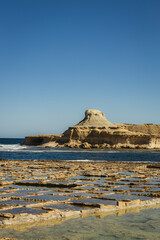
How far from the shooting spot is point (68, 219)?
7105mm

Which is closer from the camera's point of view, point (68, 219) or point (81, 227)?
point (81, 227)

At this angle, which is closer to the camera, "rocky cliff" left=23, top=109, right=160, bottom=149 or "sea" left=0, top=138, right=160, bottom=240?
"sea" left=0, top=138, right=160, bottom=240

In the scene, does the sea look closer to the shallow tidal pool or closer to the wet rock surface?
the shallow tidal pool

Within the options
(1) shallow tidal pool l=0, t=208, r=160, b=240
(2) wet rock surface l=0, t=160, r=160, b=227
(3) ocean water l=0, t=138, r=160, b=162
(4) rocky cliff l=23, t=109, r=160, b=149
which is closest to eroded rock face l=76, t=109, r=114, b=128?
(4) rocky cliff l=23, t=109, r=160, b=149

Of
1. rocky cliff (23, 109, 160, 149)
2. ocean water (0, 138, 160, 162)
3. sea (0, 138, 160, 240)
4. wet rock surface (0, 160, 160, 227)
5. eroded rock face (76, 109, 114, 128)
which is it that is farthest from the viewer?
eroded rock face (76, 109, 114, 128)

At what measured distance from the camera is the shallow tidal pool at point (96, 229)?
19.3 feet

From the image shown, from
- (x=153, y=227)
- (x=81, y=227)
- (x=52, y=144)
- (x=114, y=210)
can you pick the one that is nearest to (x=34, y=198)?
(x=114, y=210)

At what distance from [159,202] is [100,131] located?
228 ft

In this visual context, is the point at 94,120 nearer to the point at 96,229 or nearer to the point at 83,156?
the point at 83,156

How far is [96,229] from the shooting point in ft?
20.9

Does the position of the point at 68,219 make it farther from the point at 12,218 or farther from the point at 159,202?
the point at 159,202

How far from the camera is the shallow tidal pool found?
5873 mm

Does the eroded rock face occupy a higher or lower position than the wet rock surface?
higher

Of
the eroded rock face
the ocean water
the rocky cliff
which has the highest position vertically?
the eroded rock face
